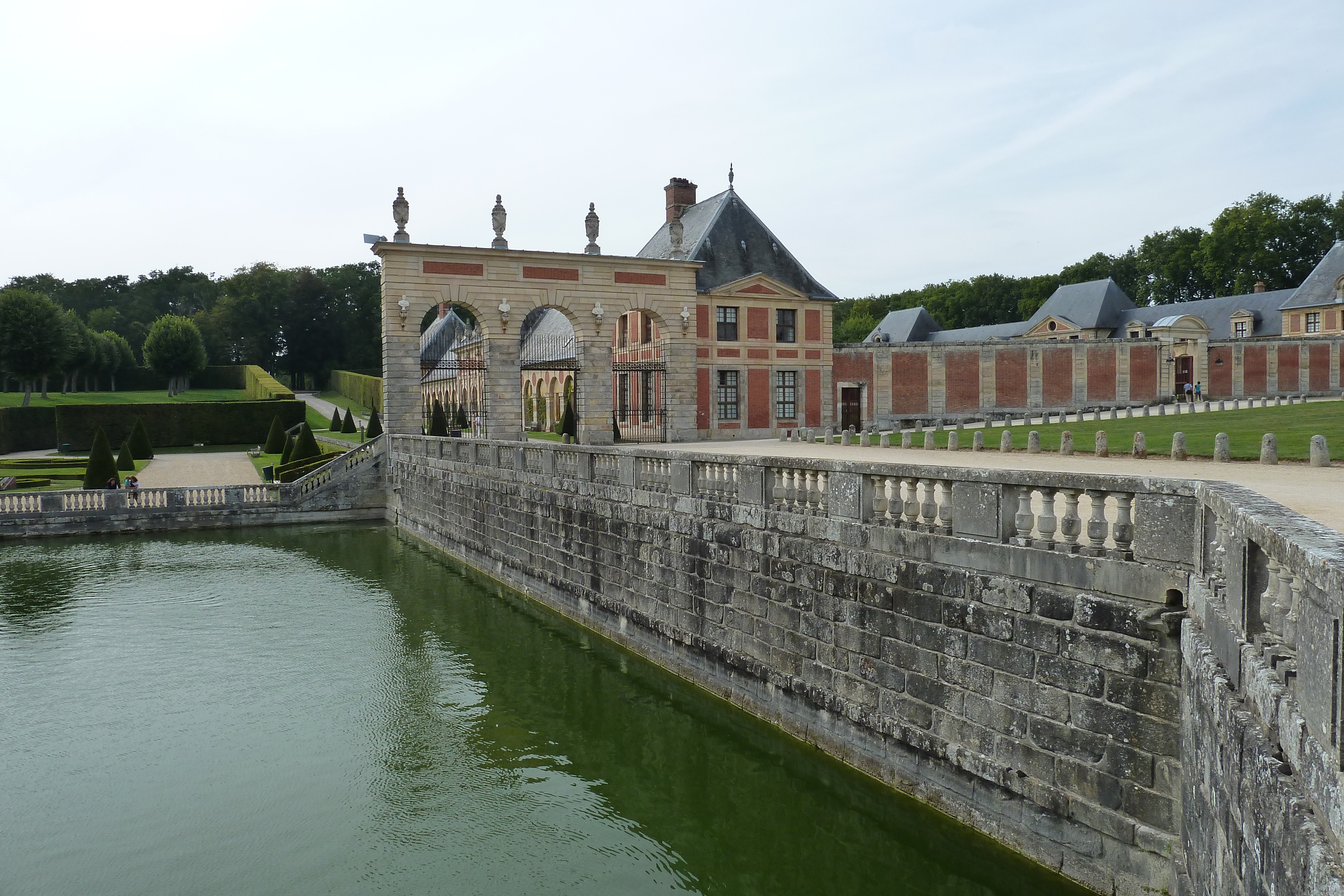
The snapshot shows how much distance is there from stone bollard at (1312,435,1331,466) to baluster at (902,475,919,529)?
31.1 ft

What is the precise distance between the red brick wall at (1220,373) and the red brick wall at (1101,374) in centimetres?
577

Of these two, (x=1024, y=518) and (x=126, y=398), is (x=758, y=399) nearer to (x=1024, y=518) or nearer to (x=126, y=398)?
(x=1024, y=518)

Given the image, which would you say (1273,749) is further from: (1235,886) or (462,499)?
(462,499)

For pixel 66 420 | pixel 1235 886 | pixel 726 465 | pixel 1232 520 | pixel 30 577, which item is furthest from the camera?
pixel 66 420

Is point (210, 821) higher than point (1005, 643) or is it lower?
lower

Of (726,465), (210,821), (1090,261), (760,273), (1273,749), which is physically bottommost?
(210,821)

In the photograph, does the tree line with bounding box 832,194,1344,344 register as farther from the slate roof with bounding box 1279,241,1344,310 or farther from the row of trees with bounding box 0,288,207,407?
the row of trees with bounding box 0,288,207,407

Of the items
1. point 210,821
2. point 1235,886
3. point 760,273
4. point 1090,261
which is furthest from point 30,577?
point 1090,261

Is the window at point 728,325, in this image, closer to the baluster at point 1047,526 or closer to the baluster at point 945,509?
the baluster at point 945,509

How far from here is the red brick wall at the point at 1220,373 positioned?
3928 cm

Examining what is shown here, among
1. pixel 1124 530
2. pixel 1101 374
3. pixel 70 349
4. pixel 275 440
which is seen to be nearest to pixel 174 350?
pixel 70 349

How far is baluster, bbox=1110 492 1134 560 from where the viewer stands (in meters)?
5.40

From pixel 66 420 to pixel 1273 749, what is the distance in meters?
44.9

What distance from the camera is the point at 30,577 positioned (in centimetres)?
1658
